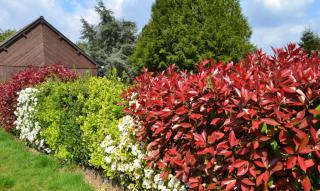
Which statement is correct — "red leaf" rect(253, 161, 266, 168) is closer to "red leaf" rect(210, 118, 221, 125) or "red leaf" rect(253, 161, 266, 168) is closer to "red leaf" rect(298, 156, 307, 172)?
"red leaf" rect(298, 156, 307, 172)

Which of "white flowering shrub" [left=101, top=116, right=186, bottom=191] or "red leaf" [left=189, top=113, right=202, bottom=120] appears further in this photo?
"white flowering shrub" [left=101, top=116, right=186, bottom=191]

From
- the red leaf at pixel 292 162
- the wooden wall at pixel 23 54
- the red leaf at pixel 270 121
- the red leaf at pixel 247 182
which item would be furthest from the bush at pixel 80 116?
the wooden wall at pixel 23 54

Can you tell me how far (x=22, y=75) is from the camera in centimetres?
1062

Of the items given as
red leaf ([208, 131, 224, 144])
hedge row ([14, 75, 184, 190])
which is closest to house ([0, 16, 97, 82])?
hedge row ([14, 75, 184, 190])

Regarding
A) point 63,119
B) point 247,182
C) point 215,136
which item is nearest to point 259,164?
point 247,182

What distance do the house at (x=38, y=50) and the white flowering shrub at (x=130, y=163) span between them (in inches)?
1109

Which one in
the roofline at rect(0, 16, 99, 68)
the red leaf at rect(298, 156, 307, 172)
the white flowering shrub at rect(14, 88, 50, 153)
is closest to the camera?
the red leaf at rect(298, 156, 307, 172)

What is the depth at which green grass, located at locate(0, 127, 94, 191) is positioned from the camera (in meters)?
5.54

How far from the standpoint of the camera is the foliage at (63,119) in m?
6.31

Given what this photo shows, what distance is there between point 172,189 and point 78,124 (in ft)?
10.4

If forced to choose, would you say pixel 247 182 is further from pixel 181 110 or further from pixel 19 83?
pixel 19 83

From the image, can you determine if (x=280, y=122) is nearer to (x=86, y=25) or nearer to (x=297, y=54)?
(x=297, y=54)

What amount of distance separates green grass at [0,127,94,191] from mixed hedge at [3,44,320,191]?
3.00 feet

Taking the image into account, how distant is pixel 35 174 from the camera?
628cm
